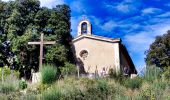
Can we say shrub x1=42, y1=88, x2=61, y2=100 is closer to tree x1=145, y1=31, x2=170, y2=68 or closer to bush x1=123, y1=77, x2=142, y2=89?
bush x1=123, y1=77, x2=142, y2=89

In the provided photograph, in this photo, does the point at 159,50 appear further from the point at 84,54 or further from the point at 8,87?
the point at 8,87

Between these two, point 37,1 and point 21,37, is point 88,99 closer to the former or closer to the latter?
point 21,37

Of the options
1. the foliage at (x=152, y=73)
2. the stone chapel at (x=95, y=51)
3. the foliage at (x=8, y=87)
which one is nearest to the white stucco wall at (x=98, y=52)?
the stone chapel at (x=95, y=51)

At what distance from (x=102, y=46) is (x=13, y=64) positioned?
8.77 meters

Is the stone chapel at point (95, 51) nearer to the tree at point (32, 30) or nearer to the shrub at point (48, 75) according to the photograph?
the tree at point (32, 30)

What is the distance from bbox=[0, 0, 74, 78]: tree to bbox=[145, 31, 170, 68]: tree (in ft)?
33.6

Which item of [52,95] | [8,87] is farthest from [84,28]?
[52,95]

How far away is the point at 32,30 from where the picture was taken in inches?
1407

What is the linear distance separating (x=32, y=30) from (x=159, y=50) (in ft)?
49.4

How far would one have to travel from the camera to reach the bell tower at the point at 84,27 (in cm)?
3953

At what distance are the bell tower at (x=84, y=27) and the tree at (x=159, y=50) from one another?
7.82 metres

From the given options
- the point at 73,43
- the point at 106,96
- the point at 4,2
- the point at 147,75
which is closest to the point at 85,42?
the point at 73,43

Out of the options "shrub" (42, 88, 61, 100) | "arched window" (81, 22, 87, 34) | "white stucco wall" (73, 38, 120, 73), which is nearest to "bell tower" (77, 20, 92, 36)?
"arched window" (81, 22, 87, 34)

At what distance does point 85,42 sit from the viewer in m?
38.3
